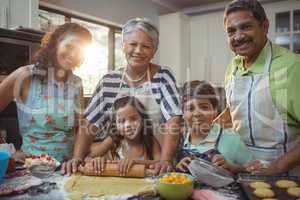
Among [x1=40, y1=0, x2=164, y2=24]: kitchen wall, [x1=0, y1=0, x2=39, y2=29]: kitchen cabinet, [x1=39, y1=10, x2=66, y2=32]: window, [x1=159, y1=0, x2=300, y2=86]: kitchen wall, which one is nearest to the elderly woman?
[x1=0, y1=0, x2=39, y2=29]: kitchen cabinet

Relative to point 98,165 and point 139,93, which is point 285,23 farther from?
point 98,165

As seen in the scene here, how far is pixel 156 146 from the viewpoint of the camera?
3.68 feet

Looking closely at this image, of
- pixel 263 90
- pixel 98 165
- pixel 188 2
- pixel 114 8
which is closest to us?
pixel 98 165

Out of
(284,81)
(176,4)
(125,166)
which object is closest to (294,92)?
(284,81)

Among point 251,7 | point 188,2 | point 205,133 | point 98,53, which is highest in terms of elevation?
point 188,2

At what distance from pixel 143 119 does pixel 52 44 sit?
517mm

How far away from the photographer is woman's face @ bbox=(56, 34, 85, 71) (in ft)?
3.94

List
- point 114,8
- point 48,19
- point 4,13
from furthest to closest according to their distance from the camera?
point 114,8 → point 48,19 → point 4,13

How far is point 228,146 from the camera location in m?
1.07

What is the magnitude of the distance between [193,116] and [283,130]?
35 cm

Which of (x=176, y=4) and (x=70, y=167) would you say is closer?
(x=70, y=167)

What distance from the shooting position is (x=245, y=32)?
44.8 inches

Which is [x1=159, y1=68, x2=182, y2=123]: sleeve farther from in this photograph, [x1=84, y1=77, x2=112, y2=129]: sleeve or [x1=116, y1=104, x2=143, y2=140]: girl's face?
[x1=84, y1=77, x2=112, y2=129]: sleeve

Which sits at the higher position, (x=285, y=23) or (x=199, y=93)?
(x=285, y=23)
